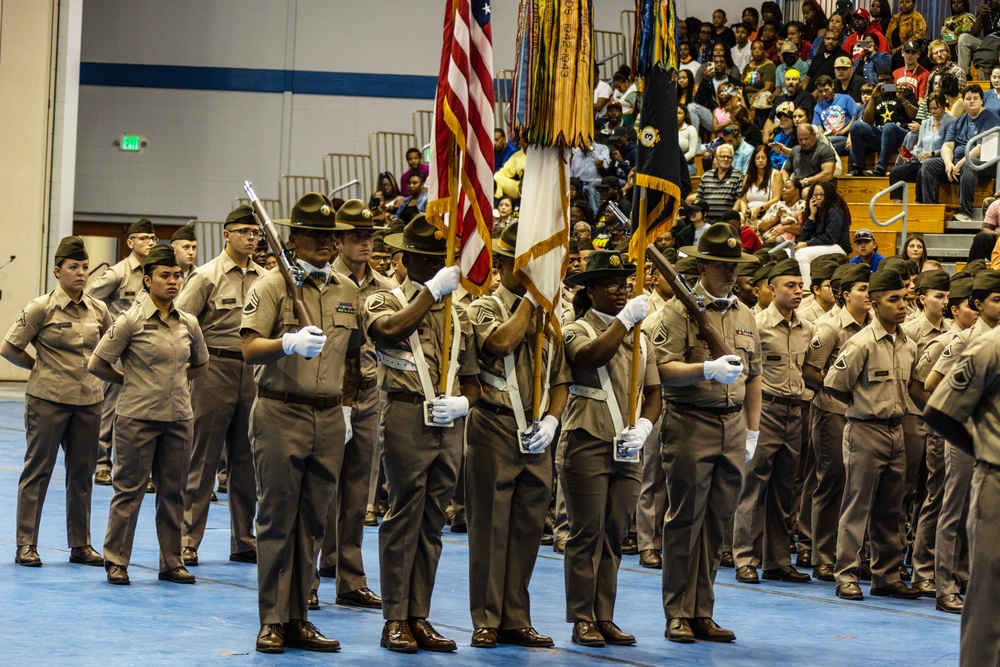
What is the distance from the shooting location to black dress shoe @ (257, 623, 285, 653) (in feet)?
20.3

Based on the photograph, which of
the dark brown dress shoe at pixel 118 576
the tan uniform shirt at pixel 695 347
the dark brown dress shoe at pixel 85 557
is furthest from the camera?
the dark brown dress shoe at pixel 85 557

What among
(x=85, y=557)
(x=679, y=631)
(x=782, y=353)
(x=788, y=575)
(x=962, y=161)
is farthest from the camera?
(x=962, y=161)

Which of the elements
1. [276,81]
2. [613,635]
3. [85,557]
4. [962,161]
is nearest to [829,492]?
[613,635]

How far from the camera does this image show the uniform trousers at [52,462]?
826cm

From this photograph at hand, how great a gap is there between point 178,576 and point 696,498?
2986mm

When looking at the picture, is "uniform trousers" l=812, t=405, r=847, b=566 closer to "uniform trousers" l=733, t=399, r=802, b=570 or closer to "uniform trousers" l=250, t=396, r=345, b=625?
"uniform trousers" l=733, t=399, r=802, b=570

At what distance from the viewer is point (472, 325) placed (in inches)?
261

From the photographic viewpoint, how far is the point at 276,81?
22.4 metres

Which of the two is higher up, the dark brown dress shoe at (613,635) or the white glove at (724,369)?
the white glove at (724,369)

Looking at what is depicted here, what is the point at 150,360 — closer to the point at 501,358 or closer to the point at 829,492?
the point at 501,358

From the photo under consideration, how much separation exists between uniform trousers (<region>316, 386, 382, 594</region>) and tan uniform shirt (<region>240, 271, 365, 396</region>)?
3.59ft

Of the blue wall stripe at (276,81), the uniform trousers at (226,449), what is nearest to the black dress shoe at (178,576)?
the uniform trousers at (226,449)

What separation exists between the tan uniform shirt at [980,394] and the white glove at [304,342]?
2.60m

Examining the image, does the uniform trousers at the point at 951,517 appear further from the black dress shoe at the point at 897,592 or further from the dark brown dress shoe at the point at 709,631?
the dark brown dress shoe at the point at 709,631
